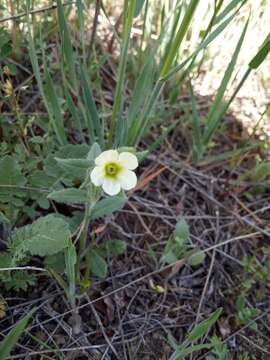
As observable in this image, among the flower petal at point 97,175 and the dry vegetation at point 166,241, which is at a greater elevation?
the flower petal at point 97,175

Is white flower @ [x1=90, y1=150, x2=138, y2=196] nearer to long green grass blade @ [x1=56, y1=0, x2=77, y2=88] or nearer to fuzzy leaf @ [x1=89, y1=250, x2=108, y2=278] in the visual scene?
fuzzy leaf @ [x1=89, y1=250, x2=108, y2=278]

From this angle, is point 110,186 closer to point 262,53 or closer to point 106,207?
point 106,207

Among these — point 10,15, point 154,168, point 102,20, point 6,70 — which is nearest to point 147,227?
point 154,168

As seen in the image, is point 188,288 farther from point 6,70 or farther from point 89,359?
point 6,70

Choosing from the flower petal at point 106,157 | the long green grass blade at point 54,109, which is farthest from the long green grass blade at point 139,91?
the flower petal at point 106,157

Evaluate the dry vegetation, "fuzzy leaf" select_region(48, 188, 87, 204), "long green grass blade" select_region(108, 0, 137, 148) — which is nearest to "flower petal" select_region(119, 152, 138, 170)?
"fuzzy leaf" select_region(48, 188, 87, 204)

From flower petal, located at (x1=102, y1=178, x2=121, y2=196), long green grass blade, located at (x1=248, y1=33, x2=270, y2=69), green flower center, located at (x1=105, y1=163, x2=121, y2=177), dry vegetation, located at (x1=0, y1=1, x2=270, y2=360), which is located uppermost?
long green grass blade, located at (x1=248, y1=33, x2=270, y2=69)

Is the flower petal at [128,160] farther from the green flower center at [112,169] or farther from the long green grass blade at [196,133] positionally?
the long green grass blade at [196,133]

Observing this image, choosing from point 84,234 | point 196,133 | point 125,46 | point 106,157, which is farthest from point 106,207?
point 196,133

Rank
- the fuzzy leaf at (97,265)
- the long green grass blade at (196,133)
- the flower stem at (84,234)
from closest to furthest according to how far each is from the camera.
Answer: the flower stem at (84,234)
the fuzzy leaf at (97,265)
the long green grass blade at (196,133)
